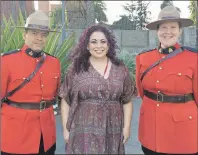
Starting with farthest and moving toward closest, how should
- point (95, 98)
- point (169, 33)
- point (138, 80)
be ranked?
point (138, 80) → point (169, 33) → point (95, 98)

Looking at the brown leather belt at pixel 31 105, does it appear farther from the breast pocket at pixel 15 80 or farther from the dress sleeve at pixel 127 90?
the dress sleeve at pixel 127 90

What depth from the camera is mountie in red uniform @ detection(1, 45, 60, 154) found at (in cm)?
268

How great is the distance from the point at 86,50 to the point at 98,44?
13 cm

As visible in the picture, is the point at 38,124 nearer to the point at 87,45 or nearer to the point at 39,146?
the point at 39,146

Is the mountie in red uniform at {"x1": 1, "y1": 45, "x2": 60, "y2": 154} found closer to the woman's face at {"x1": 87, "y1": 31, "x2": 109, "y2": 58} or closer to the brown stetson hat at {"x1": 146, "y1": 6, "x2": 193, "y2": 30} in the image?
the woman's face at {"x1": 87, "y1": 31, "x2": 109, "y2": 58}

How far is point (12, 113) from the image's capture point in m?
2.68

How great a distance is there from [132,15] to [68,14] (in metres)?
2.69

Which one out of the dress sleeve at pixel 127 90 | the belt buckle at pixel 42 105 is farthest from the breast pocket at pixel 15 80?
the dress sleeve at pixel 127 90

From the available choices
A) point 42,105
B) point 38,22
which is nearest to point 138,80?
point 42,105

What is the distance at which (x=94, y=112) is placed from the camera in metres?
2.65

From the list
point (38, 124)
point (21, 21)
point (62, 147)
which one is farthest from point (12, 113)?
point (21, 21)

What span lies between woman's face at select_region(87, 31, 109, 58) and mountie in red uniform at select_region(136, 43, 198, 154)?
45 cm

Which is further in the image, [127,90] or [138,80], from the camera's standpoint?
[138,80]

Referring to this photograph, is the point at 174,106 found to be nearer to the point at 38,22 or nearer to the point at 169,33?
the point at 169,33
